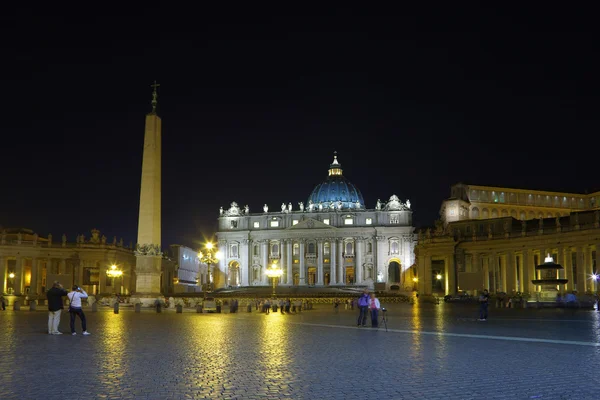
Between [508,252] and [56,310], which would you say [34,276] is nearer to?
[508,252]

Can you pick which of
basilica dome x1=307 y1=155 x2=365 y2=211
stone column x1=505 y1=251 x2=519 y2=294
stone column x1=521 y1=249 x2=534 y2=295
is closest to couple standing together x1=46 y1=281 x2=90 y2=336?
stone column x1=521 y1=249 x2=534 y2=295

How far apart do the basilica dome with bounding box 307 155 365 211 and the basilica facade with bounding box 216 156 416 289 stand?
24.0 ft

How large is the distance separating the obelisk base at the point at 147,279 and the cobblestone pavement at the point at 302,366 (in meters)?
20.3

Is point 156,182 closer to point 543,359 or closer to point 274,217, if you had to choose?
point 543,359

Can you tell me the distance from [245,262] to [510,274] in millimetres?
69643

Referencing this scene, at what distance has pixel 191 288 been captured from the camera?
132m

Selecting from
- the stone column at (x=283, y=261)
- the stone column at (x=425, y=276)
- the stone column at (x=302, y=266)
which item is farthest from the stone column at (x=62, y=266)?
the stone column at (x=302, y=266)

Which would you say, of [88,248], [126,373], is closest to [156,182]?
[126,373]

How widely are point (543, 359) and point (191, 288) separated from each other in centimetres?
12288

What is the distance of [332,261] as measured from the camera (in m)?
127

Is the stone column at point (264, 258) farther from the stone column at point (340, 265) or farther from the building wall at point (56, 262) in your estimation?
the building wall at point (56, 262)

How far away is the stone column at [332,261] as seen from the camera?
414ft

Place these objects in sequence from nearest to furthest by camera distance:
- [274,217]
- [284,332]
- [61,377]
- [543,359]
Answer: [61,377], [543,359], [284,332], [274,217]

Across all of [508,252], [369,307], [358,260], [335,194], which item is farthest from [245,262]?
[369,307]
